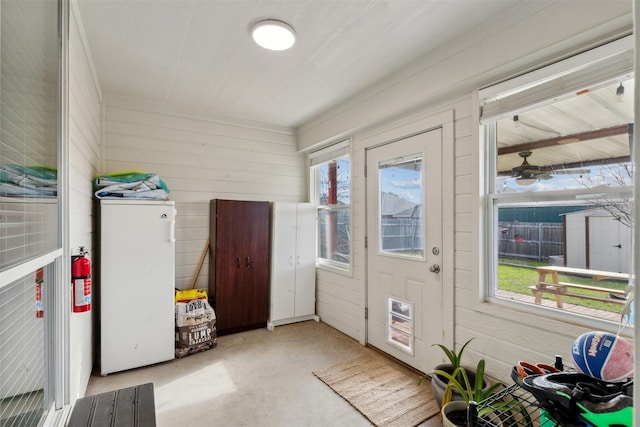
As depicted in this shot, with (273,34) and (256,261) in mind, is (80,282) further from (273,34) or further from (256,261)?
(256,261)

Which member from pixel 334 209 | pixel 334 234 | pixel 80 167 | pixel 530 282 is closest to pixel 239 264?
pixel 334 234

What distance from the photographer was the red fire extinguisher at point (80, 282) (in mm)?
A: 1672

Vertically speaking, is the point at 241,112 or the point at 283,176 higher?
the point at 241,112

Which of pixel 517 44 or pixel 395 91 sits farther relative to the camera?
pixel 395 91

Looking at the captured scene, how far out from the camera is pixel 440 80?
2.32 metres

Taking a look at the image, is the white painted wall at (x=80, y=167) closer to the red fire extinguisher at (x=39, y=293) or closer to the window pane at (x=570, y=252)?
the red fire extinguisher at (x=39, y=293)

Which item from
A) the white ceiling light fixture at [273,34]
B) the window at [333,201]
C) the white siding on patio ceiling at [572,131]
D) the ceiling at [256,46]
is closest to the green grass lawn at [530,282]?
the white siding on patio ceiling at [572,131]

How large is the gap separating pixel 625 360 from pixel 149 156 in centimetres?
394

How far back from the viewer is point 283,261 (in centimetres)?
380

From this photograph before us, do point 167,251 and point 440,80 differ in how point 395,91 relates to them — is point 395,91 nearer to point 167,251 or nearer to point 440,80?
point 440,80

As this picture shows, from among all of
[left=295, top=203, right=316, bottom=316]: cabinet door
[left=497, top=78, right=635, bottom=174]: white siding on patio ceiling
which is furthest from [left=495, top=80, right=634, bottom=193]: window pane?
[left=295, top=203, right=316, bottom=316]: cabinet door

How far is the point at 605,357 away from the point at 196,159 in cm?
378

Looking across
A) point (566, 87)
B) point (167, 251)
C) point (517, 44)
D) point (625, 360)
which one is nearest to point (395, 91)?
point (517, 44)

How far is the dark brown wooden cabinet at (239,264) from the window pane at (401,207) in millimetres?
1490
